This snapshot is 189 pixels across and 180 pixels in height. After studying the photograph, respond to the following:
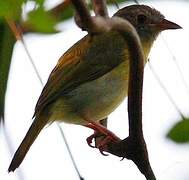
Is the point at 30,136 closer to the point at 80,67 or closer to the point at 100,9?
the point at 80,67

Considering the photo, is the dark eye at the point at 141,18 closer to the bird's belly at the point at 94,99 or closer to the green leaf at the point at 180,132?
the bird's belly at the point at 94,99

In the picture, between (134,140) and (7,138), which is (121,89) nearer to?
(7,138)

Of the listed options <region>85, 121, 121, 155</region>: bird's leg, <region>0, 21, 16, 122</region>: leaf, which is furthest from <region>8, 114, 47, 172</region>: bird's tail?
<region>0, 21, 16, 122</region>: leaf

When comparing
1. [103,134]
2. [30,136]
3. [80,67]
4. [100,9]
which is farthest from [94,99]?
[100,9]

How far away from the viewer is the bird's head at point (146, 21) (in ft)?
14.4

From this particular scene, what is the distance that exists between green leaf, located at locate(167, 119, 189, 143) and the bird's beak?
102 inches

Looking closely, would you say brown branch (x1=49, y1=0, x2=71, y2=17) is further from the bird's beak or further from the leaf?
the bird's beak

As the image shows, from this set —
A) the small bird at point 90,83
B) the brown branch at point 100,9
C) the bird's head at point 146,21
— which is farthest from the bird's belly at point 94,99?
the brown branch at point 100,9

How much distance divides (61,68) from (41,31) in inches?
106

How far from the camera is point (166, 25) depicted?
14.1 feet

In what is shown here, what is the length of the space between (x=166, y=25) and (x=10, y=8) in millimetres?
2897

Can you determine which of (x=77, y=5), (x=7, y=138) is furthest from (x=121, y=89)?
(x=77, y=5)

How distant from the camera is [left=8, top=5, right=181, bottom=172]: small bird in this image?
161 inches

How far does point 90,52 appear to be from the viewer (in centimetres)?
440
